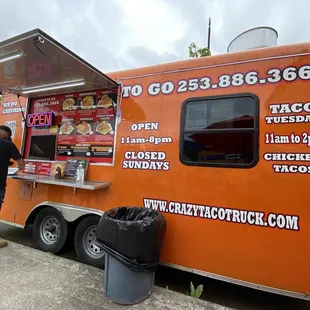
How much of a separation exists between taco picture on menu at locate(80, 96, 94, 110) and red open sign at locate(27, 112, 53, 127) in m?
0.67

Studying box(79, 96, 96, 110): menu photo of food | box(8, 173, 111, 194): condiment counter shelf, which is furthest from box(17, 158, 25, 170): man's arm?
box(79, 96, 96, 110): menu photo of food

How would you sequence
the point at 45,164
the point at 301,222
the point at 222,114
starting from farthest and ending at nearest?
the point at 45,164, the point at 222,114, the point at 301,222

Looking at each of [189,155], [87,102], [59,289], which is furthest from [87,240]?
[87,102]

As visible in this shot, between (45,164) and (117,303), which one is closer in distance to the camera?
(117,303)

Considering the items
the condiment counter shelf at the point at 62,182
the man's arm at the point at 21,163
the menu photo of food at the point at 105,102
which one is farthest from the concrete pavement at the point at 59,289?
the menu photo of food at the point at 105,102

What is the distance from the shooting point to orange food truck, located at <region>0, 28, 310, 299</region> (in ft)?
8.14

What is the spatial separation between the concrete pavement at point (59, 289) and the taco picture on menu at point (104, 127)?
6.24 ft

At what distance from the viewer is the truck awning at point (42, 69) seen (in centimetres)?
266

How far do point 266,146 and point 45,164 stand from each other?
344cm

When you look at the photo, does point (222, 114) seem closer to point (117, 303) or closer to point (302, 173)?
point (302, 173)

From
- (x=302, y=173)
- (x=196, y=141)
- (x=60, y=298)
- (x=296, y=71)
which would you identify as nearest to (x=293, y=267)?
(x=302, y=173)

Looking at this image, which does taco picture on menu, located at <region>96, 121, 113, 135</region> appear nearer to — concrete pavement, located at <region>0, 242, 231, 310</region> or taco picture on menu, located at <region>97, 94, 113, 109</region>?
taco picture on menu, located at <region>97, 94, 113, 109</region>

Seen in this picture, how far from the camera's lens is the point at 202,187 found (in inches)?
111

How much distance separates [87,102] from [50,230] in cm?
219
